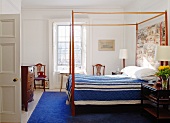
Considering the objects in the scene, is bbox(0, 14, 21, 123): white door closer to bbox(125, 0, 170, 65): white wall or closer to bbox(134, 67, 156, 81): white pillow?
bbox(134, 67, 156, 81): white pillow

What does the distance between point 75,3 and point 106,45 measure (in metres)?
1.83

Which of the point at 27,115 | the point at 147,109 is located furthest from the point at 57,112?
the point at 147,109

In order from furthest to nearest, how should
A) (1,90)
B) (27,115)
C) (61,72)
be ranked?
(61,72)
(27,115)
(1,90)

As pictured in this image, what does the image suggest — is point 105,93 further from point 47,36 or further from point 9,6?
point 47,36

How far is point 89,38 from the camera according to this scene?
770 cm

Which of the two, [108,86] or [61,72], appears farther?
[61,72]

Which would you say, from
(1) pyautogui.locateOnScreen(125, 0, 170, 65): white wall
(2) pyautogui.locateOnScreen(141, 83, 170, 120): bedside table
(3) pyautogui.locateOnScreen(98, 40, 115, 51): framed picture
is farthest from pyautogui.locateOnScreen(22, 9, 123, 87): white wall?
(2) pyautogui.locateOnScreen(141, 83, 170, 120): bedside table

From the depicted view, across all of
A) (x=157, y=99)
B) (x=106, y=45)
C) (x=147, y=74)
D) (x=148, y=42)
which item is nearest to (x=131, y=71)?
(x=147, y=74)

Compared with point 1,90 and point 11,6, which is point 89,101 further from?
point 11,6

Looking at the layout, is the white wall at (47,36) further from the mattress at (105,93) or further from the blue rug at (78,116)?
the mattress at (105,93)

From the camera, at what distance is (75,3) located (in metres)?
7.16

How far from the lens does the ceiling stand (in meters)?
6.87

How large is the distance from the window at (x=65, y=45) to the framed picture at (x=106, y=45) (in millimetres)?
703

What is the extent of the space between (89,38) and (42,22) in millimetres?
1760
